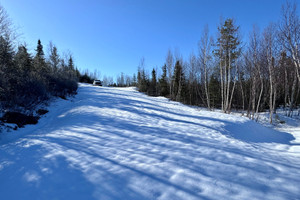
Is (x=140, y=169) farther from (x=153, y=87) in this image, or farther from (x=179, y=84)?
(x=153, y=87)

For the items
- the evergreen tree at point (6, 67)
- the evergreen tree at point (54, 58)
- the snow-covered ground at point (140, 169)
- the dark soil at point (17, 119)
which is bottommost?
the snow-covered ground at point (140, 169)

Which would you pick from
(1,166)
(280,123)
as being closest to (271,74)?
(280,123)

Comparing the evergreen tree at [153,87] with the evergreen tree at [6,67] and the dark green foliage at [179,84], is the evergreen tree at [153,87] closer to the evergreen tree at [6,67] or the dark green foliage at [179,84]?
the dark green foliage at [179,84]

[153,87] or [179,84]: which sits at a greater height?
[179,84]

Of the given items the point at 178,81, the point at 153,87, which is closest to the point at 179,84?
the point at 178,81

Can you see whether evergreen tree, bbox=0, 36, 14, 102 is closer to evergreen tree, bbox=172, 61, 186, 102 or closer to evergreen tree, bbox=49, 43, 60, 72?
evergreen tree, bbox=49, 43, 60, 72

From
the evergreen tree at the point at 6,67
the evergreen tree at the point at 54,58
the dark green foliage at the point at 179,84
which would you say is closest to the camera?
the evergreen tree at the point at 6,67

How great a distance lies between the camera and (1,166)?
8.97 feet

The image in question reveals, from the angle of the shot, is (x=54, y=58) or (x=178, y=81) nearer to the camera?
(x=54, y=58)

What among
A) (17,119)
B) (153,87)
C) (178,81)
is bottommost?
(17,119)

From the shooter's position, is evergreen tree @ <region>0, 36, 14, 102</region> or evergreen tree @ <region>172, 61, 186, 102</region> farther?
evergreen tree @ <region>172, 61, 186, 102</region>

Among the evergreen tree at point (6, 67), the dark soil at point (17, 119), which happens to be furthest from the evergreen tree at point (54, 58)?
the dark soil at point (17, 119)

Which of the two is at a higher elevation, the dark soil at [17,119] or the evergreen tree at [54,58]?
the evergreen tree at [54,58]

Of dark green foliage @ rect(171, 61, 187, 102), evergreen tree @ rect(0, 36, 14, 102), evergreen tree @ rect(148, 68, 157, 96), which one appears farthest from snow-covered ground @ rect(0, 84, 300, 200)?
evergreen tree @ rect(148, 68, 157, 96)
